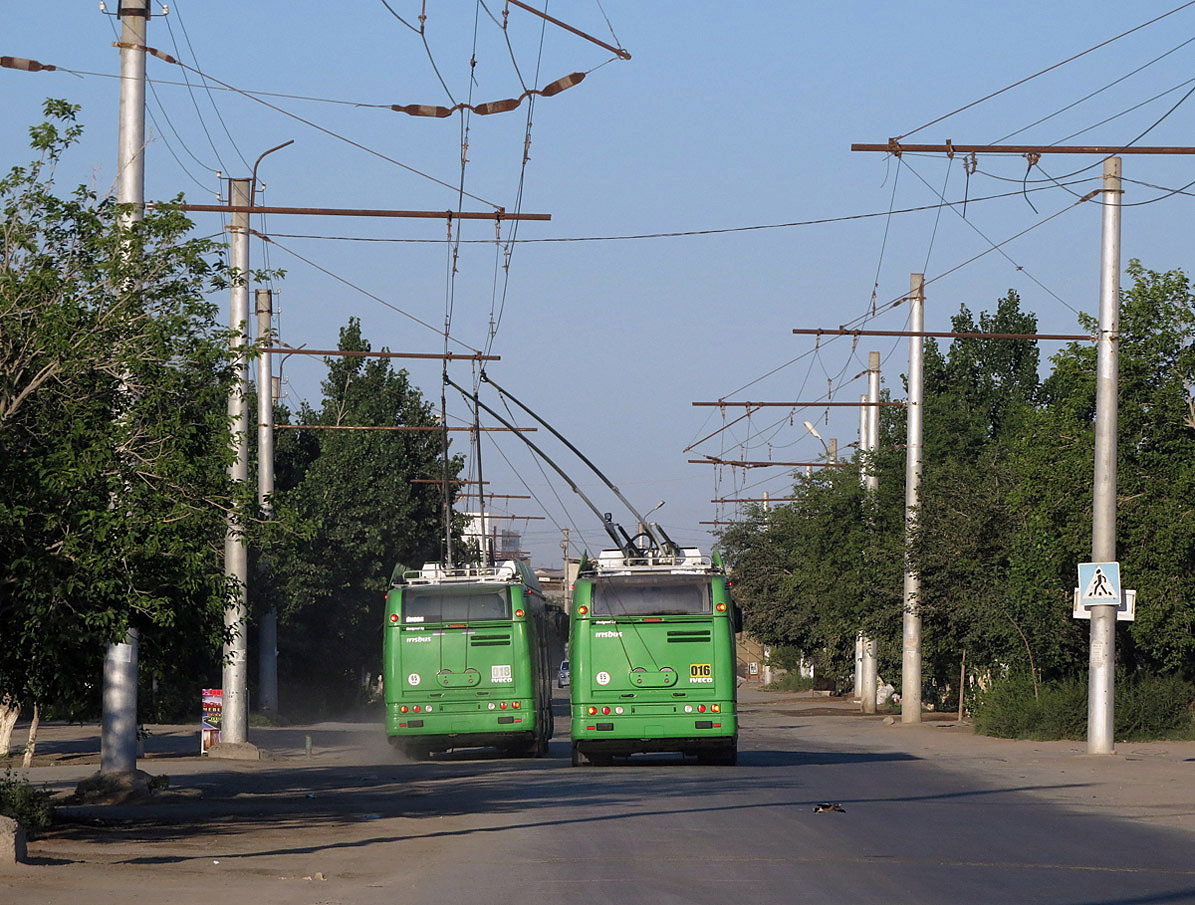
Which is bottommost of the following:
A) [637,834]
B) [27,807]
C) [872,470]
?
[637,834]

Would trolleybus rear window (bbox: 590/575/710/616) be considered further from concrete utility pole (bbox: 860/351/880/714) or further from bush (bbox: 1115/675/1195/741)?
concrete utility pole (bbox: 860/351/880/714)

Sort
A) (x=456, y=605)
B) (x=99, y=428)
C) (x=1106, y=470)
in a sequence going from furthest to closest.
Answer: (x=456, y=605) < (x=1106, y=470) < (x=99, y=428)

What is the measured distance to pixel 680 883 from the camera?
11.2 metres

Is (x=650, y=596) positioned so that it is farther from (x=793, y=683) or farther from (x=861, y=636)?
(x=793, y=683)

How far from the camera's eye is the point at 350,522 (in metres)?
53.4

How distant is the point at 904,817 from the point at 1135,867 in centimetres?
439

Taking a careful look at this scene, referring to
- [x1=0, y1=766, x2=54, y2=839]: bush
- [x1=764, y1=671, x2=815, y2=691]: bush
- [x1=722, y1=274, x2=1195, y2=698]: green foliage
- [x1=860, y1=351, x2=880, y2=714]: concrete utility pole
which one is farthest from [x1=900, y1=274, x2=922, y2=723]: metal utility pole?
[x1=764, y1=671, x2=815, y2=691]: bush

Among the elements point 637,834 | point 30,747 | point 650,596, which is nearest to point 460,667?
point 650,596

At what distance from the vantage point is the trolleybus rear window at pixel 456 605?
29109 millimetres

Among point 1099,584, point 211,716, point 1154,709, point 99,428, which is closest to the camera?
point 99,428

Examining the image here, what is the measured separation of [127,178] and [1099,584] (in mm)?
15810

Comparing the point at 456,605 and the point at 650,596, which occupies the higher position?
the point at 650,596

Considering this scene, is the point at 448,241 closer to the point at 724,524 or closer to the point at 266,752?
the point at 266,752

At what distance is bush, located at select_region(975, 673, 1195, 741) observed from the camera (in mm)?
30203
